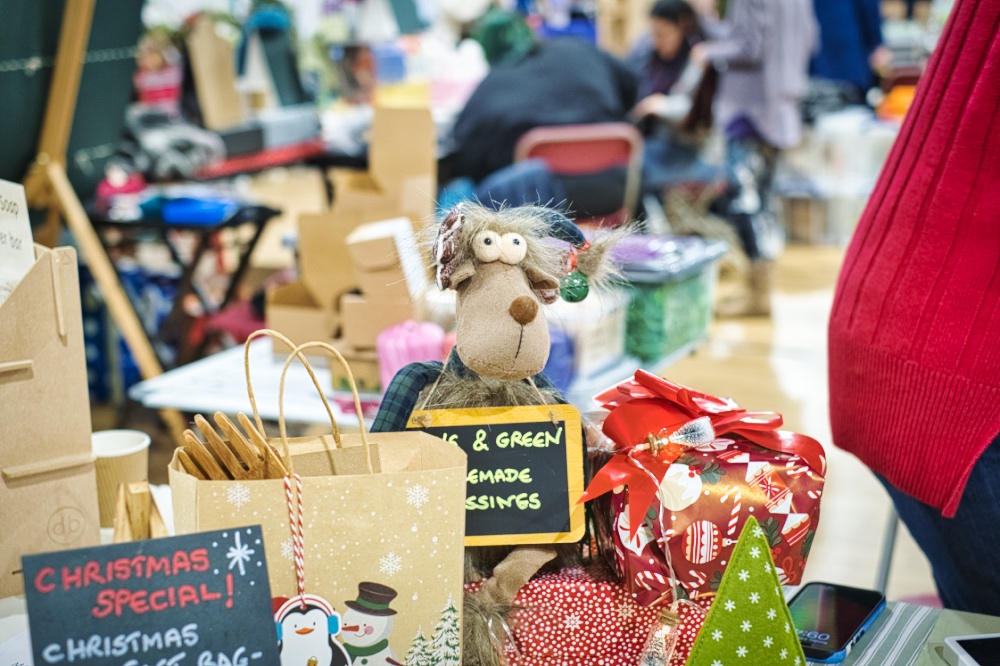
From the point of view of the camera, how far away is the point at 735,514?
3.16ft

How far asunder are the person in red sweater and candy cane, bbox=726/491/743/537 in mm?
325

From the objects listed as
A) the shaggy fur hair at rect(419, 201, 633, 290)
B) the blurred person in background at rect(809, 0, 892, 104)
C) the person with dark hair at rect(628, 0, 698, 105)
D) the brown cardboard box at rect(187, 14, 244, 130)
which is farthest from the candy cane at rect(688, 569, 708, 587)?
the blurred person in background at rect(809, 0, 892, 104)

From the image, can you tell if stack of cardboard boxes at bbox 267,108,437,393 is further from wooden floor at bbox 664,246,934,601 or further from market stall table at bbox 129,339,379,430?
wooden floor at bbox 664,246,934,601

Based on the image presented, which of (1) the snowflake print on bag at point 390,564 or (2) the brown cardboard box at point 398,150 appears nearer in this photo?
(1) the snowflake print on bag at point 390,564

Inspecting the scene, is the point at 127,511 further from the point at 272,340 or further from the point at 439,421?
the point at 272,340

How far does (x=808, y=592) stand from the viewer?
3.98 feet

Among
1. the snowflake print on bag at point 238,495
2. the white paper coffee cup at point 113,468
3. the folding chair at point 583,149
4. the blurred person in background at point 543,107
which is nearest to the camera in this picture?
the snowflake print on bag at point 238,495

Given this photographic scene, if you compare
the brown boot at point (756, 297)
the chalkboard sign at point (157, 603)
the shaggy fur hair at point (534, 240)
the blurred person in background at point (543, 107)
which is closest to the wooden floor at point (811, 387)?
the brown boot at point (756, 297)

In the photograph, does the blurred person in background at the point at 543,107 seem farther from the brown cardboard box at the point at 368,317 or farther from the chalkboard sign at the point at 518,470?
the chalkboard sign at the point at 518,470

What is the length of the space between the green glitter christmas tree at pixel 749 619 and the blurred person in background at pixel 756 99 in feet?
13.4

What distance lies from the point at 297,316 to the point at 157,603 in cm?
132

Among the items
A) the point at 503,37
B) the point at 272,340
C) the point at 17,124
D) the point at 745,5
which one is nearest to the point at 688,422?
the point at 272,340

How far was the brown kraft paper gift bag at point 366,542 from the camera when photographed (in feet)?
2.85

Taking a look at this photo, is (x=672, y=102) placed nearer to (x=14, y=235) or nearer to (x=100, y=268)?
(x=100, y=268)
